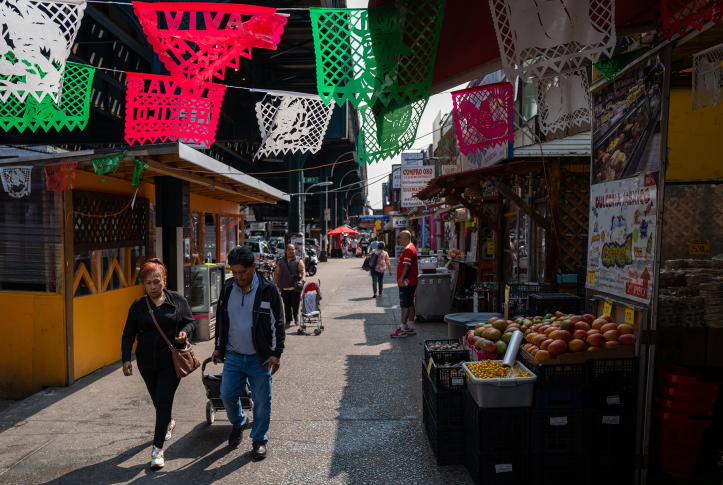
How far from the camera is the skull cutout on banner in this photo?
6277 mm

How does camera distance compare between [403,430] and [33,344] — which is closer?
[403,430]

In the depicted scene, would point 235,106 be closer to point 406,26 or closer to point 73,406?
point 73,406

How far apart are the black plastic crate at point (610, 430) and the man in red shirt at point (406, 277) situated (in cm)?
522

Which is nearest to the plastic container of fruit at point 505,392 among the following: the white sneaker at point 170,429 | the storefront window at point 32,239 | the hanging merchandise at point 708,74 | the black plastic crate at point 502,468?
the black plastic crate at point 502,468

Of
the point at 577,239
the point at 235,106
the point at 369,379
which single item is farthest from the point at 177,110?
the point at 235,106

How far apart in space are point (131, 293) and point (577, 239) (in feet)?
25.3

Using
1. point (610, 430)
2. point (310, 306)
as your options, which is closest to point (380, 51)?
point (610, 430)

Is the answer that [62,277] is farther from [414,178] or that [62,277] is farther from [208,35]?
[414,178]

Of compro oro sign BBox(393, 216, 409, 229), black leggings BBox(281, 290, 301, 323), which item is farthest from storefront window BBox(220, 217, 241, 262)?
compro oro sign BBox(393, 216, 409, 229)

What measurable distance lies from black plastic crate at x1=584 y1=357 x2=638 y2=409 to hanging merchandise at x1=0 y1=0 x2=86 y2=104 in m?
4.88

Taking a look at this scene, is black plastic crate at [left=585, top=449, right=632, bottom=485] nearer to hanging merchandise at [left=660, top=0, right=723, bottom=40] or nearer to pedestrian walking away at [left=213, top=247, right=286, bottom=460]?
pedestrian walking away at [left=213, top=247, right=286, bottom=460]

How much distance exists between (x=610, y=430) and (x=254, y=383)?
9.71 feet

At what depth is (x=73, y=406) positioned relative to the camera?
568 cm

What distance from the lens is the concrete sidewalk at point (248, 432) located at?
3.99 m
